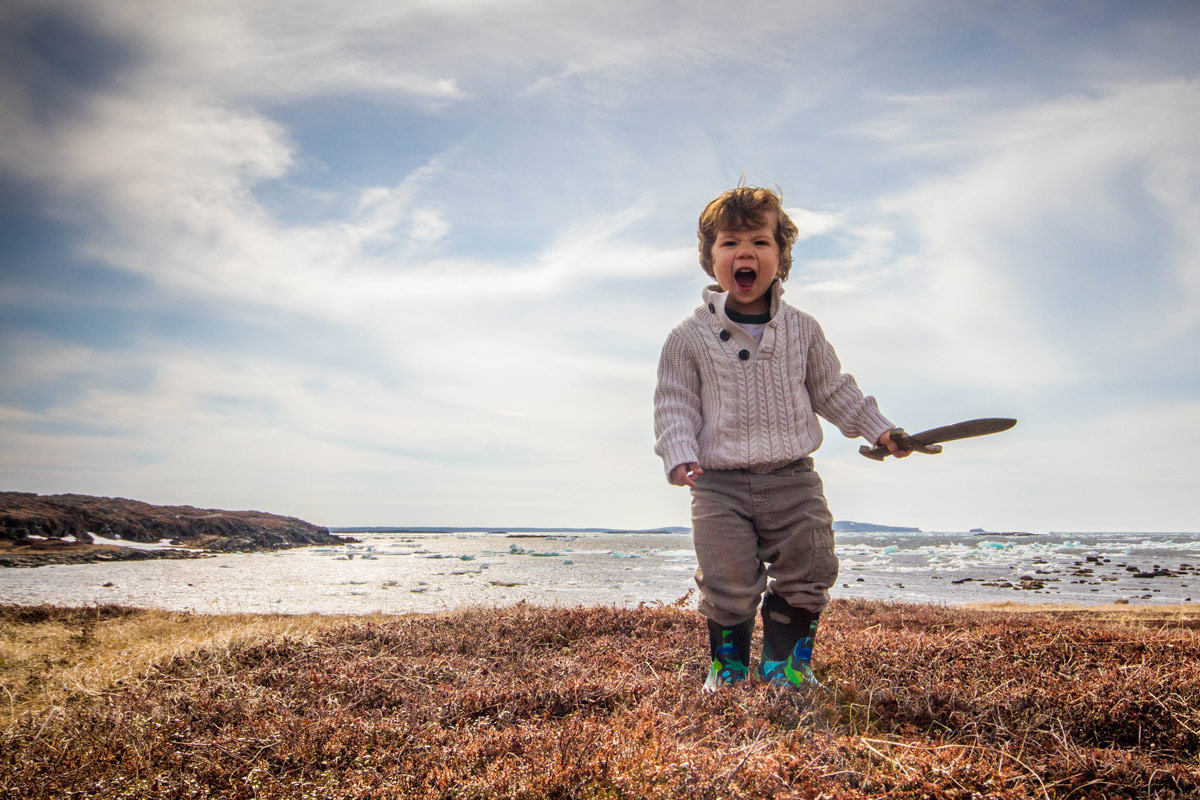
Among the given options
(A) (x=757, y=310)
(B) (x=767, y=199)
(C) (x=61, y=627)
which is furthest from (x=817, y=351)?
(C) (x=61, y=627)

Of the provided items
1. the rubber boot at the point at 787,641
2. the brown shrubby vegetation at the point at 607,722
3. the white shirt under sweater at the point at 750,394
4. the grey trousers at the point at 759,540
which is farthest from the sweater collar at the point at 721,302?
the brown shrubby vegetation at the point at 607,722

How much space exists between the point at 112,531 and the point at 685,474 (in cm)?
3885

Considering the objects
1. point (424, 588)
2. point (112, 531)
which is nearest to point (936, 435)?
point (424, 588)

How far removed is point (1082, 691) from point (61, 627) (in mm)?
8288

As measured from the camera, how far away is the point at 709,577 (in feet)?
10.9

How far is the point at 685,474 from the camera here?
334 cm

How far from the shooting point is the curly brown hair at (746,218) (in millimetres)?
3668

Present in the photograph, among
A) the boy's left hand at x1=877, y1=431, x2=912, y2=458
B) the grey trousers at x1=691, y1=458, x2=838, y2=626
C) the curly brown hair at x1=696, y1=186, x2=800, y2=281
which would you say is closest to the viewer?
the grey trousers at x1=691, y1=458, x2=838, y2=626

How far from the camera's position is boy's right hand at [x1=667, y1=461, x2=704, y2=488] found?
331 cm

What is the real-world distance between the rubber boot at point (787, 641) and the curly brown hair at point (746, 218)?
6.42 ft

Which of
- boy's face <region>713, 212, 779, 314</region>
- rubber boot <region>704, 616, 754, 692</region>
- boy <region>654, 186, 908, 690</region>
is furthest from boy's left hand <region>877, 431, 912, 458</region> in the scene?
rubber boot <region>704, 616, 754, 692</region>

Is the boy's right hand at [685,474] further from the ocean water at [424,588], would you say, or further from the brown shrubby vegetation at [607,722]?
the ocean water at [424,588]

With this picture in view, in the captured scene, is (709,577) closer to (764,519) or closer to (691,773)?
(764,519)

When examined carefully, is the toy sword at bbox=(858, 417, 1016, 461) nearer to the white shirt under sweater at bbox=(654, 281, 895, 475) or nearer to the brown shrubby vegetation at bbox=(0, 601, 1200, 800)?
the white shirt under sweater at bbox=(654, 281, 895, 475)
